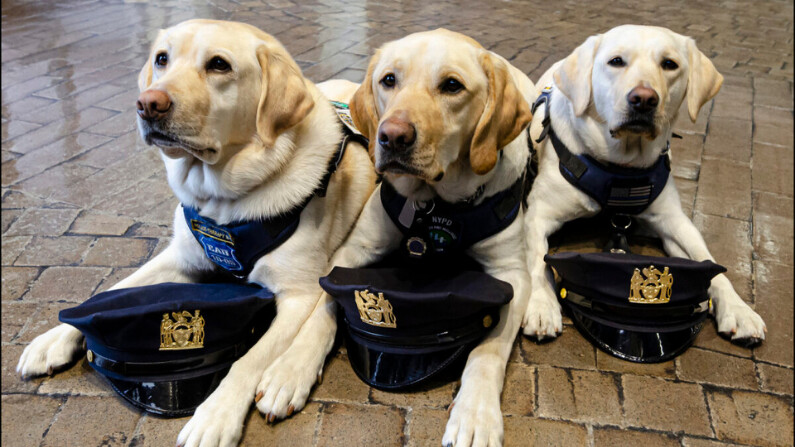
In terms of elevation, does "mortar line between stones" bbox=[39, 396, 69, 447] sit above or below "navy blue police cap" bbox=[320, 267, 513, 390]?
below

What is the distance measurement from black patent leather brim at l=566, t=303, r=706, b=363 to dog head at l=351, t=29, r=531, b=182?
0.92 m

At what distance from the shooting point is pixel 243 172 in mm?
2396

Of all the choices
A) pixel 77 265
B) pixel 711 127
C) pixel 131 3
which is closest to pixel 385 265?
pixel 77 265

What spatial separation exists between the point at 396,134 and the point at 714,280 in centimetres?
181

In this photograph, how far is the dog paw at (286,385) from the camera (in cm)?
220

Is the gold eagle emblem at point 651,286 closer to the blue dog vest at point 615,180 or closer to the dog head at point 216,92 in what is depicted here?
the blue dog vest at point 615,180

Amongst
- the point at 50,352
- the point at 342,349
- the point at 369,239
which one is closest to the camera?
the point at 50,352

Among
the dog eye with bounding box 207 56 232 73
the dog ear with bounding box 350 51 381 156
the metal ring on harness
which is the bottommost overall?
the metal ring on harness

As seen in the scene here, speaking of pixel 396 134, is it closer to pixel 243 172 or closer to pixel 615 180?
pixel 243 172

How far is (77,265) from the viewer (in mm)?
3092

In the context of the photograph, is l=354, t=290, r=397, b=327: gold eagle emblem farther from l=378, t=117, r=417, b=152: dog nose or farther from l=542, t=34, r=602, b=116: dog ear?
l=542, t=34, r=602, b=116: dog ear

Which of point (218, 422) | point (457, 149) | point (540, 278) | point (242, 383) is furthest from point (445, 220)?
point (218, 422)

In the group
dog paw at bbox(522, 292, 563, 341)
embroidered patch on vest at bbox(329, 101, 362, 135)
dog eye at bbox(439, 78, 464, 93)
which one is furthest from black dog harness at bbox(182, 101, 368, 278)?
dog paw at bbox(522, 292, 563, 341)

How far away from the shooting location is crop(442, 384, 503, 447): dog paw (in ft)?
6.77
